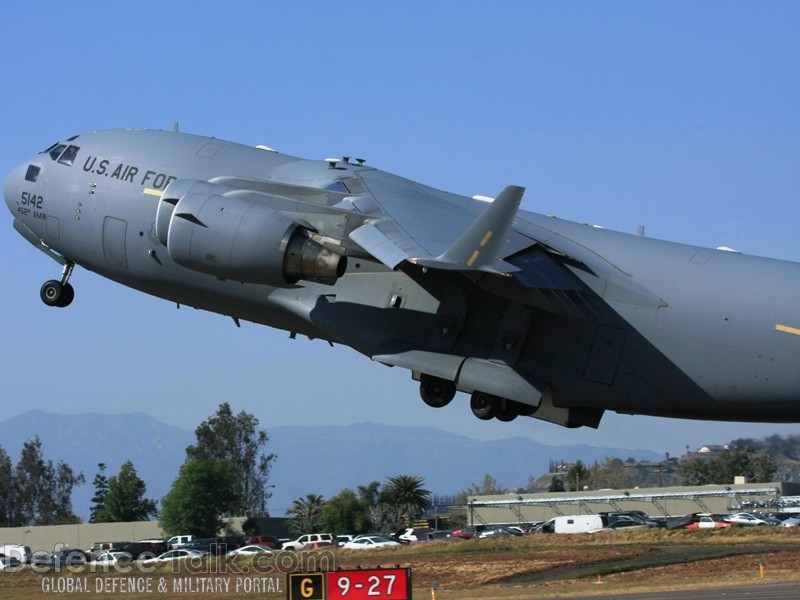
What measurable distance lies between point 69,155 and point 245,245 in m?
5.69

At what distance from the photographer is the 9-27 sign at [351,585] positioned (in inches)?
545

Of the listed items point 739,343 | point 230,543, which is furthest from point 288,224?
point 230,543

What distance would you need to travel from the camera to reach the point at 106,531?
48.9 m

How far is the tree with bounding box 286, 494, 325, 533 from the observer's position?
5431 centimetres

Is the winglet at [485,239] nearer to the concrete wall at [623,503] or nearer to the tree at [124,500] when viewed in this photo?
the concrete wall at [623,503]

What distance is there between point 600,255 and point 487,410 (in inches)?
99.7

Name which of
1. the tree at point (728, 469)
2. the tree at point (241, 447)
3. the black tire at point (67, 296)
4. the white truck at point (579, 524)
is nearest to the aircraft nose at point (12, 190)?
the black tire at point (67, 296)

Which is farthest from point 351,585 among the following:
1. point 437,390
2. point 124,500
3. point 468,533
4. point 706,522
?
point 124,500

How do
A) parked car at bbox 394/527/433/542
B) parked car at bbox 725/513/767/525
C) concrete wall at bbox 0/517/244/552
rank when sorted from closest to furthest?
parked car at bbox 725/513/767/525 → parked car at bbox 394/527/433/542 → concrete wall at bbox 0/517/244/552

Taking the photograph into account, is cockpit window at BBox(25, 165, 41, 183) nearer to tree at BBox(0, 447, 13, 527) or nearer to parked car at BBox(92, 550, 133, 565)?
parked car at BBox(92, 550, 133, 565)

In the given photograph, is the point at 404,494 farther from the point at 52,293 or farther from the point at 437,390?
the point at 437,390

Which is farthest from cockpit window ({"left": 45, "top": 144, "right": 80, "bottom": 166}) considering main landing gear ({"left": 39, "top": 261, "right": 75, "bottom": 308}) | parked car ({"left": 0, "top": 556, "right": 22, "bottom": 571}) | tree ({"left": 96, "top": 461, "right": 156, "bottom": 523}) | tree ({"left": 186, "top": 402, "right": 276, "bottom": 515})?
tree ({"left": 186, "top": 402, "right": 276, "bottom": 515})

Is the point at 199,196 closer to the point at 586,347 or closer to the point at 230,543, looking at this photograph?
the point at 586,347

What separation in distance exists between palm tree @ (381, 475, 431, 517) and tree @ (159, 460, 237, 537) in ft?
26.3
